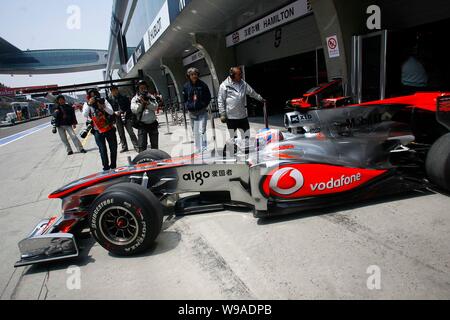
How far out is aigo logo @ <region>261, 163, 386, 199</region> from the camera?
290cm

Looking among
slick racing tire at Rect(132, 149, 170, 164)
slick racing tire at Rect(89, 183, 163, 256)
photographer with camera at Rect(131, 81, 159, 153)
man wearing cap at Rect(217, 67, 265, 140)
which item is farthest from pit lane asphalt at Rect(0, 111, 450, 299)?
photographer with camera at Rect(131, 81, 159, 153)

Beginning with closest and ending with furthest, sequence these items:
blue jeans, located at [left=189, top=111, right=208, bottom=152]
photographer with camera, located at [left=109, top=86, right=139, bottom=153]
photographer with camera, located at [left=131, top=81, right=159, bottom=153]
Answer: blue jeans, located at [left=189, top=111, right=208, bottom=152], photographer with camera, located at [left=131, top=81, right=159, bottom=153], photographer with camera, located at [left=109, top=86, right=139, bottom=153]

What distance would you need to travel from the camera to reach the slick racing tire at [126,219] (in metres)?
2.51

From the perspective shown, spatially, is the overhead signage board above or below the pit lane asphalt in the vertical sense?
above

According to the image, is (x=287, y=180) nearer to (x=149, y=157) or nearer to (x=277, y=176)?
(x=277, y=176)

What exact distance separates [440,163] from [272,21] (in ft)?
30.8

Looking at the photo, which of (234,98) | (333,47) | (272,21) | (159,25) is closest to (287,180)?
(234,98)

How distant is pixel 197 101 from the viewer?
5340 millimetres

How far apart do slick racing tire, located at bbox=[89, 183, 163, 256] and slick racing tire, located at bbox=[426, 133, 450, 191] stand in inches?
107

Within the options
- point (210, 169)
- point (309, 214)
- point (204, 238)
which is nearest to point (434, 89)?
point (309, 214)

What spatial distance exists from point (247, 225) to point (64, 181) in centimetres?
438

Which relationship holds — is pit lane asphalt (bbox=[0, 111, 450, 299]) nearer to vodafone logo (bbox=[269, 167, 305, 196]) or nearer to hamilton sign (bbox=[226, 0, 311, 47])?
vodafone logo (bbox=[269, 167, 305, 196])

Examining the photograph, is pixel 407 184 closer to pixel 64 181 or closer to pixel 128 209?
pixel 128 209

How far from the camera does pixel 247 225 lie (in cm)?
298
